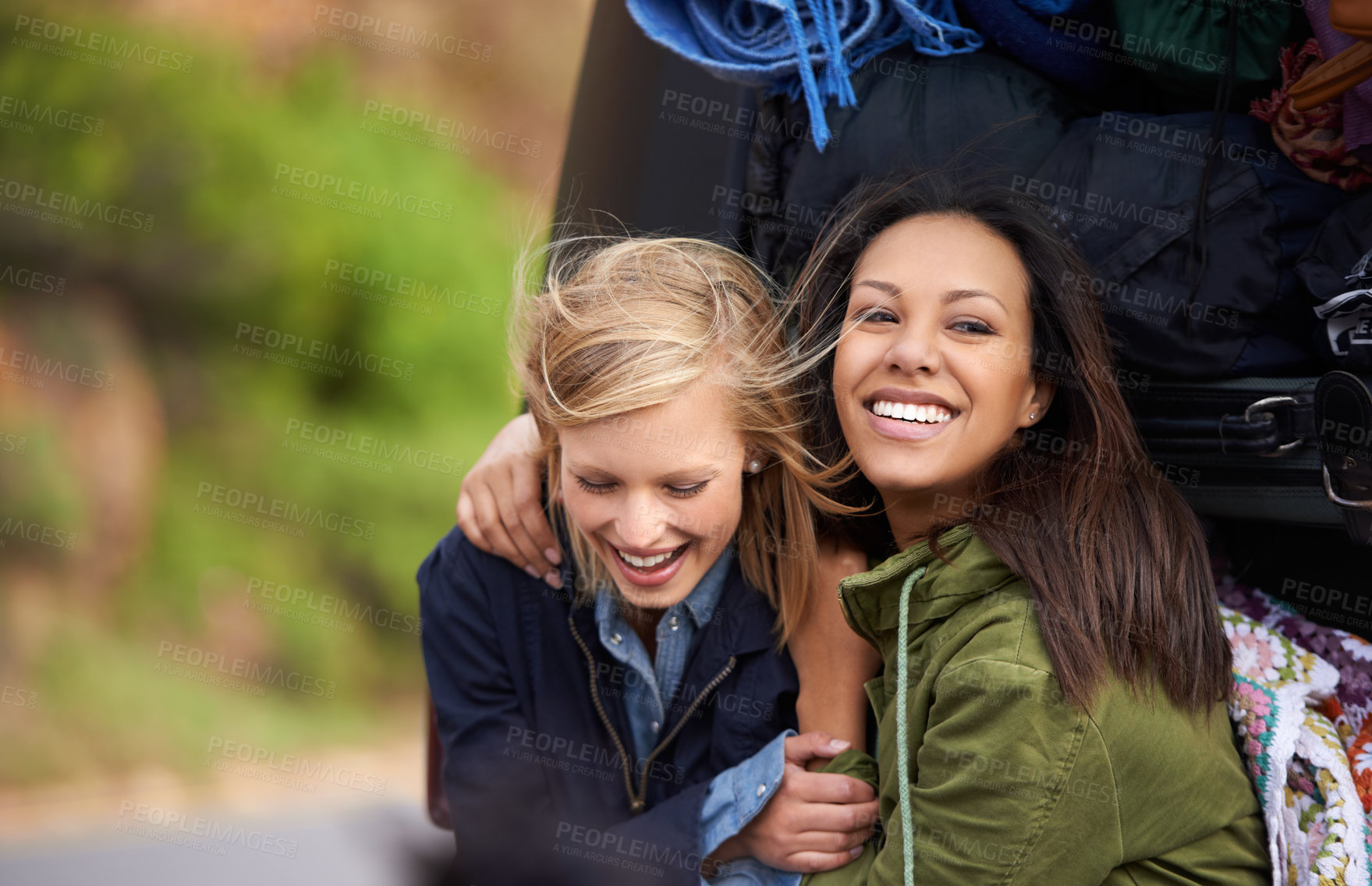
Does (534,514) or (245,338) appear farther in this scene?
(245,338)

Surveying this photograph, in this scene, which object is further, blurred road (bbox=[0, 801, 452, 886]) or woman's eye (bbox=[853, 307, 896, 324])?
blurred road (bbox=[0, 801, 452, 886])

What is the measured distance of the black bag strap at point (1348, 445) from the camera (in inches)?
54.4

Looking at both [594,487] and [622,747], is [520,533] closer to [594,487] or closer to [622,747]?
[594,487]

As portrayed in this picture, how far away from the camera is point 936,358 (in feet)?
4.97

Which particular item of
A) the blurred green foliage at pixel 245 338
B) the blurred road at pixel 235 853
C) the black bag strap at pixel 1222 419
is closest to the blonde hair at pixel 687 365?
the black bag strap at pixel 1222 419

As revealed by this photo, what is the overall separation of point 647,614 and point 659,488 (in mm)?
312

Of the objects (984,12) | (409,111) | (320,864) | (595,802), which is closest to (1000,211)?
(984,12)

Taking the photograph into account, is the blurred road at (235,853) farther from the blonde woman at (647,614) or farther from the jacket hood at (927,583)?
the jacket hood at (927,583)

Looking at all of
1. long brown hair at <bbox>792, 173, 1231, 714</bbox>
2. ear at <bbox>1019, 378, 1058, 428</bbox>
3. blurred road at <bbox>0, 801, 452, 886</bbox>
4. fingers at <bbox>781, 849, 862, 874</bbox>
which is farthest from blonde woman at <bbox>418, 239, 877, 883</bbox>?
blurred road at <bbox>0, 801, 452, 886</bbox>

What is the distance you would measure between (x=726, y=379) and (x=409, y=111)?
3.78m

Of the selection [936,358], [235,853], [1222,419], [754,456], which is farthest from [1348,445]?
[235,853]

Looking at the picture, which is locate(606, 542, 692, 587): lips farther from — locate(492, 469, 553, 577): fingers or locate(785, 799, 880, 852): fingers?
locate(785, 799, 880, 852): fingers

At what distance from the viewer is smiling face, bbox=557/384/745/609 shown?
1.58 m

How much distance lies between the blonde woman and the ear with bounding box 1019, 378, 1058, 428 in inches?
11.9
